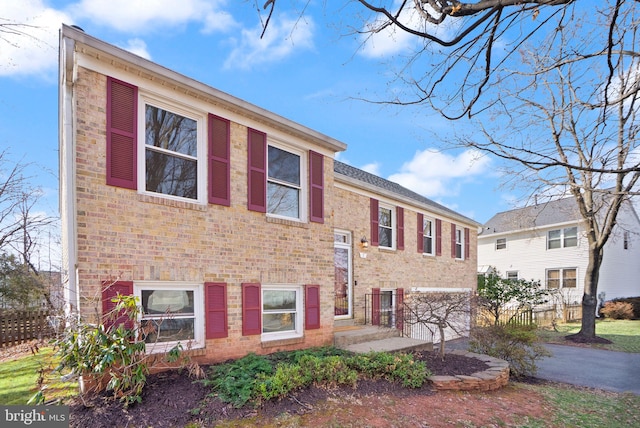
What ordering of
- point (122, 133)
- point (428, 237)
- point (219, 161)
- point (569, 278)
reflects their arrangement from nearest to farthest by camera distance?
1. point (122, 133)
2. point (219, 161)
3. point (428, 237)
4. point (569, 278)

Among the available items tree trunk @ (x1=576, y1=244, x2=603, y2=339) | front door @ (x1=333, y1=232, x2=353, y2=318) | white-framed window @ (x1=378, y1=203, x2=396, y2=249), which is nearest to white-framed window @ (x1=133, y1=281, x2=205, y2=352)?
front door @ (x1=333, y1=232, x2=353, y2=318)

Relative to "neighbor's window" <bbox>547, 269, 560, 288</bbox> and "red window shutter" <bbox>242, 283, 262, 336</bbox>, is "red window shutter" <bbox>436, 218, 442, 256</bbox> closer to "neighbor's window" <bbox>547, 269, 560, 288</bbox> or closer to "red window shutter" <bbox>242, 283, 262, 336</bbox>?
"red window shutter" <bbox>242, 283, 262, 336</bbox>

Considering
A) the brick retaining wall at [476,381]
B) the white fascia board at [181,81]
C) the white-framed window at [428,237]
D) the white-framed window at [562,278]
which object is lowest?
the white-framed window at [562,278]

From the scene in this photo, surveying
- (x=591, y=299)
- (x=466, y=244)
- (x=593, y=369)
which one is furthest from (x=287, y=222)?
(x=591, y=299)

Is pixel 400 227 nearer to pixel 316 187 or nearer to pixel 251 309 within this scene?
pixel 316 187

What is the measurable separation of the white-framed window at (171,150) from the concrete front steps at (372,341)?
4.45 m

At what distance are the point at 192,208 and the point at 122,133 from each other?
4.96ft

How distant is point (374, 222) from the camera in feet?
38.1

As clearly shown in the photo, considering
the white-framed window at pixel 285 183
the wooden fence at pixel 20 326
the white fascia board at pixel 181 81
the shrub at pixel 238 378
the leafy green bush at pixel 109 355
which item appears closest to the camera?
the leafy green bush at pixel 109 355

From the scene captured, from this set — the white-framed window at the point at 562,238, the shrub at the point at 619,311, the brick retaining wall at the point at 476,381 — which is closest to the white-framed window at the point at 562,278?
the white-framed window at the point at 562,238

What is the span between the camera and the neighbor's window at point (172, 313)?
220 inches

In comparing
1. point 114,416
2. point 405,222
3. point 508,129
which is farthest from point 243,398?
point 405,222

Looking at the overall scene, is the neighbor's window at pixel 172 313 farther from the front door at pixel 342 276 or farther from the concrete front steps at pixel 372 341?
the front door at pixel 342 276

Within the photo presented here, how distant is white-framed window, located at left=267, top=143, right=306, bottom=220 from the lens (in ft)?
24.6
